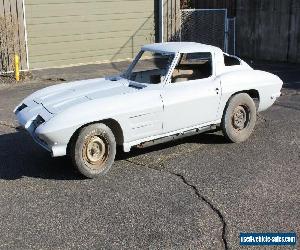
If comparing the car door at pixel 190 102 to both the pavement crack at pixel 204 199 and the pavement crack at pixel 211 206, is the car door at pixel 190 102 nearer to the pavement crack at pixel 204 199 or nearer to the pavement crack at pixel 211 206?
the pavement crack at pixel 204 199

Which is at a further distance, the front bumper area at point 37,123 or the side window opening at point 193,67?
the side window opening at point 193,67

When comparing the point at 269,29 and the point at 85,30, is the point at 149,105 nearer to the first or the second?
the point at 85,30

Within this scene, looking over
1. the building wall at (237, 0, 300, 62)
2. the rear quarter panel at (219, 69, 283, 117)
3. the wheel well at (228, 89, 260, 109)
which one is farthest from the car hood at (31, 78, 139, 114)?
the building wall at (237, 0, 300, 62)

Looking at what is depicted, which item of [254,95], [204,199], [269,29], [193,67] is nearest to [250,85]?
[254,95]

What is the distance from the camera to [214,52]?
732 centimetres

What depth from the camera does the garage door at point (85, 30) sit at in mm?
15188

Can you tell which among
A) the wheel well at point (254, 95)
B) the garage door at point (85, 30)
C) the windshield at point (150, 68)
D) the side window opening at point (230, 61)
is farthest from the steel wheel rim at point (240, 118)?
the garage door at point (85, 30)

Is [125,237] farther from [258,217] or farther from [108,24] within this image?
[108,24]

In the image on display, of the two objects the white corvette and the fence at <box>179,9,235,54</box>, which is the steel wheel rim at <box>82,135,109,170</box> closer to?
the white corvette

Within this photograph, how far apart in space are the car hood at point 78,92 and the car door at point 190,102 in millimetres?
555

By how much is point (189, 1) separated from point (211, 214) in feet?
57.7

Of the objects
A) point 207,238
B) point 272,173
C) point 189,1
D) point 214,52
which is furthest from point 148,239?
point 189,1

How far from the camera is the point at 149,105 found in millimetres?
6320

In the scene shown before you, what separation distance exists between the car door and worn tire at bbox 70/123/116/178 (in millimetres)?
917
